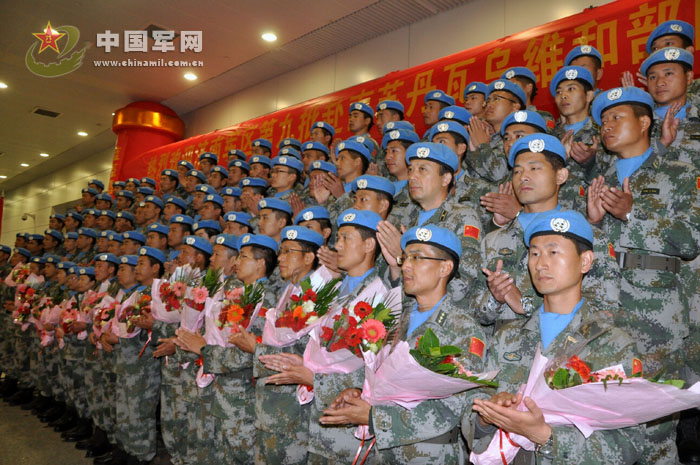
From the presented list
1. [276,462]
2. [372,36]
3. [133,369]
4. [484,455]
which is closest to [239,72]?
[372,36]

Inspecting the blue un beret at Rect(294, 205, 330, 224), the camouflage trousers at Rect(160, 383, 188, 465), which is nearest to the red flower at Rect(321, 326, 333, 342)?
the blue un beret at Rect(294, 205, 330, 224)

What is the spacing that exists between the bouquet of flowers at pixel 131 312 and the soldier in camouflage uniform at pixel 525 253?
3.04 metres

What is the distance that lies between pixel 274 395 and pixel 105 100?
12.2 m

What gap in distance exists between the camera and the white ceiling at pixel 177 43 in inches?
312

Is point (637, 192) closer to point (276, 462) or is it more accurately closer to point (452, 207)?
point (452, 207)

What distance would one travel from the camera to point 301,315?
2662mm

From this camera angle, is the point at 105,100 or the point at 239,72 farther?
the point at 105,100

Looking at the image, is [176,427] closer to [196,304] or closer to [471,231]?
[196,304]

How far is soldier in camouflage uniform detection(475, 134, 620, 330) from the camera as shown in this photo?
7.85 feet

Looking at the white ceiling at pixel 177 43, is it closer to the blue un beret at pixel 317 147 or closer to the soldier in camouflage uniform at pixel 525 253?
the blue un beret at pixel 317 147

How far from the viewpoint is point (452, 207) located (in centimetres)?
313

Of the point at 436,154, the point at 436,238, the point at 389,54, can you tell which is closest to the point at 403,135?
the point at 436,154

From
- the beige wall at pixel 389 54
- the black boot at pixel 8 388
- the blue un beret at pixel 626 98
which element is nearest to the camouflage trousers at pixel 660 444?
the blue un beret at pixel 626 98

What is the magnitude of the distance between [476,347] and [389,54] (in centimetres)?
684
